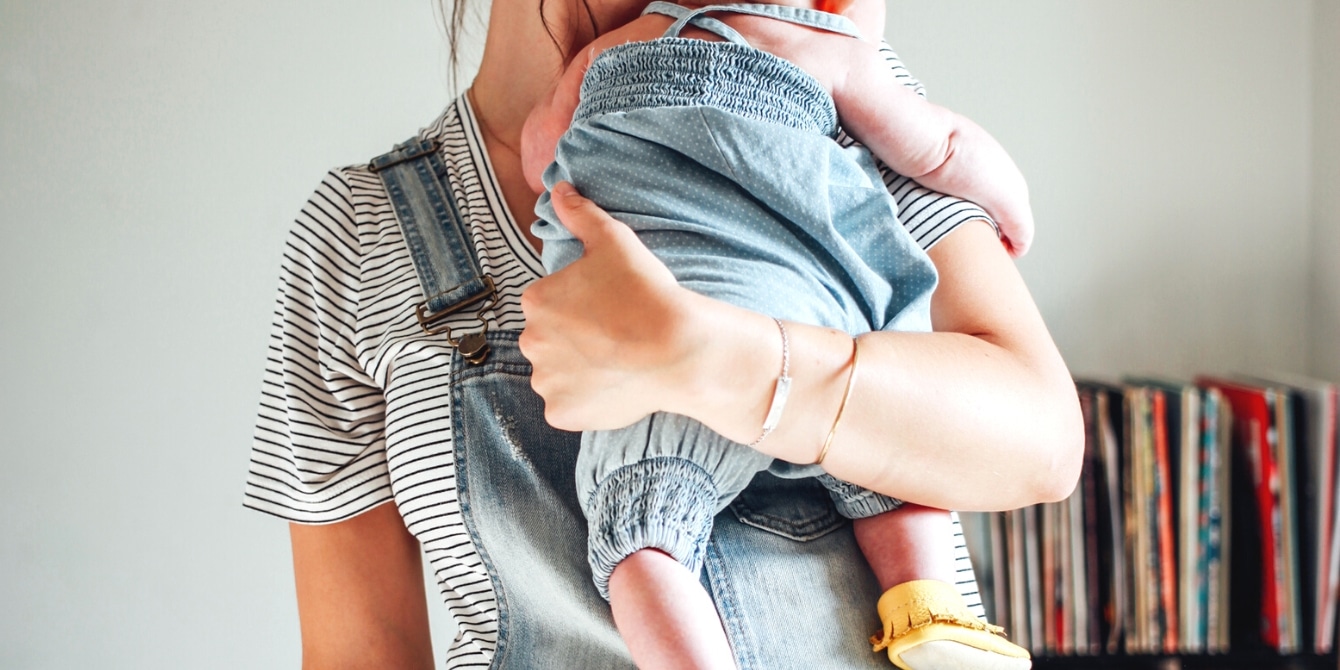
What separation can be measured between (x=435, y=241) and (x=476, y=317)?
3.6 inches

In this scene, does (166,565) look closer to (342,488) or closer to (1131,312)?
(342,488)

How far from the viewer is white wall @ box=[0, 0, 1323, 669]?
4.99 ft

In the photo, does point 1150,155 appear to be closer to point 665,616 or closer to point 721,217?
point 721,217

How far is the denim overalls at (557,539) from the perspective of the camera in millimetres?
685

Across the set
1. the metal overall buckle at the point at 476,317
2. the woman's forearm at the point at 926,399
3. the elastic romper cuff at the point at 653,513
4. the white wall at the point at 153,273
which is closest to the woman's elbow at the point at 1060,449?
the woman's forearm at the point at 926,399

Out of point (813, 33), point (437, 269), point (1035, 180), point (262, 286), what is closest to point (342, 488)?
point (437, 269)

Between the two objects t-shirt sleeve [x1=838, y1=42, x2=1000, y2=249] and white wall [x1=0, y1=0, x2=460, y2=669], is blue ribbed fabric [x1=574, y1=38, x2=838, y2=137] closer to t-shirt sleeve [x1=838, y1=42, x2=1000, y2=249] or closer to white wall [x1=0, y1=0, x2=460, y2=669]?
t-shirt sleeve [x1=838, y1=42, x2=1000, y2=249]

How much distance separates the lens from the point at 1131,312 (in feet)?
5.65

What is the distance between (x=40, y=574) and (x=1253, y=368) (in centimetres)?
213

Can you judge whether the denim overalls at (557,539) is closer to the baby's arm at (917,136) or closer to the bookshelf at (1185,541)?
the baby's arm at (917,136)

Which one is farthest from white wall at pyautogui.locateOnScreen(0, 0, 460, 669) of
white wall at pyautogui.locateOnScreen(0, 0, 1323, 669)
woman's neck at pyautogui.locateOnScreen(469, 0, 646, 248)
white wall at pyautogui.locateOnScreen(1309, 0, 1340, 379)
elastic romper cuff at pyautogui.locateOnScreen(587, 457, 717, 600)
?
white wall at pyautogui.locateOnScreen(1309, 0, 1340, 379)

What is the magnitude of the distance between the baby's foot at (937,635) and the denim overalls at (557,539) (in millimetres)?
43

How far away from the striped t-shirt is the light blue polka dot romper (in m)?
0.20

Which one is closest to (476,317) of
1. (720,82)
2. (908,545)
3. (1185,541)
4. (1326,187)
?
(720,82)
